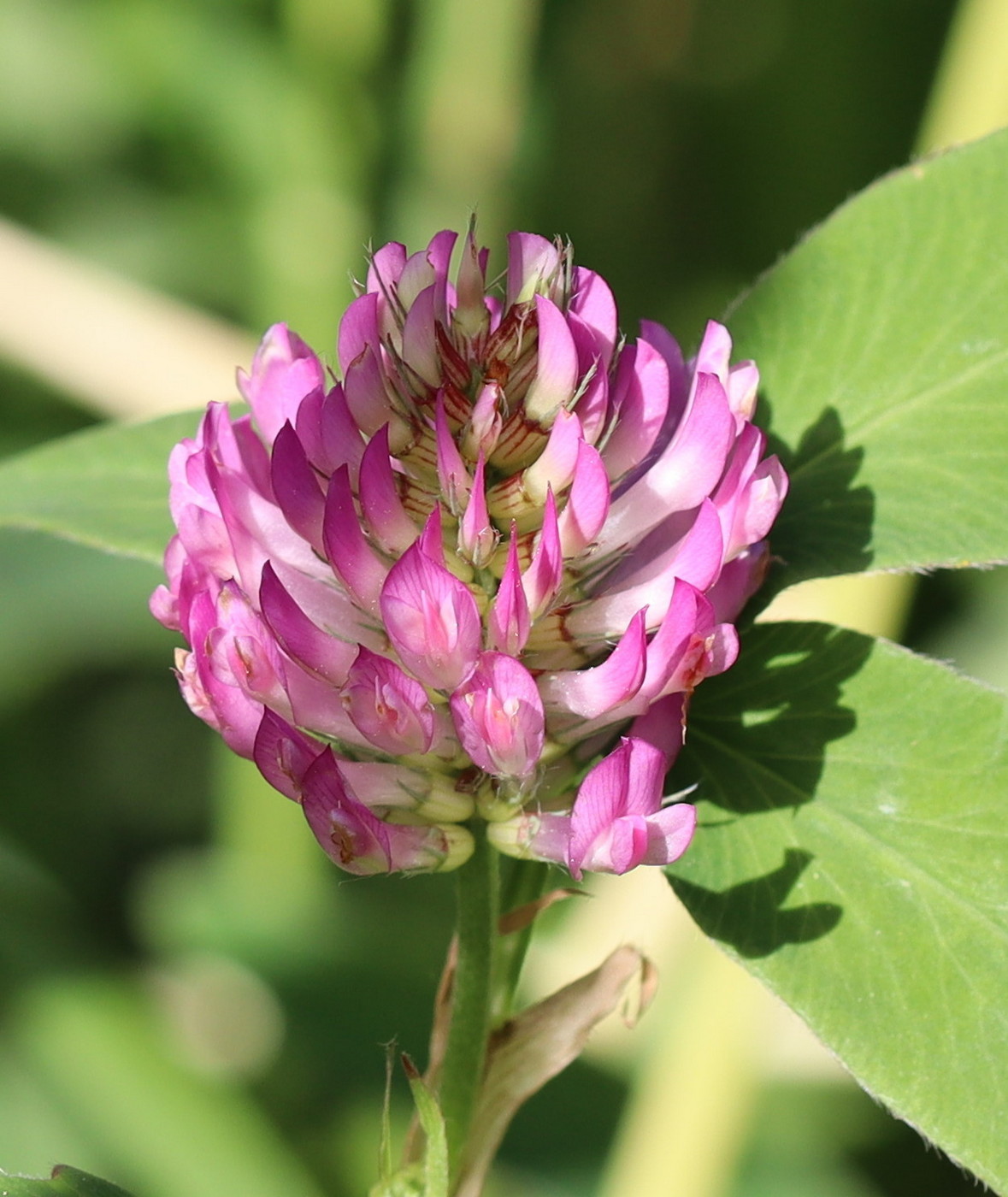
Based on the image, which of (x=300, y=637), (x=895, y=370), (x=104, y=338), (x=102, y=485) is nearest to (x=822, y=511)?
(x=895, y=370)

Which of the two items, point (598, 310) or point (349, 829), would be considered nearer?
point (349, 829)

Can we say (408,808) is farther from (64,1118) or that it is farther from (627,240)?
(627,240)

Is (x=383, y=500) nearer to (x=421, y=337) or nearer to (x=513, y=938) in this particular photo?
(x=421, y=337)

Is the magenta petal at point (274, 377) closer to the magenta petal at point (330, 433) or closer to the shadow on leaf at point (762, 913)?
the magenta petal at point (330, 433)

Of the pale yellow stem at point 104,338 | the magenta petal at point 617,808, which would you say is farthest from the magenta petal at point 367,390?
the pale yellow stem at point 104,338

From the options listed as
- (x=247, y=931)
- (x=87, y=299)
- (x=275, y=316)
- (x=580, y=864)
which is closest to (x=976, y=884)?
(x=580, y=864)

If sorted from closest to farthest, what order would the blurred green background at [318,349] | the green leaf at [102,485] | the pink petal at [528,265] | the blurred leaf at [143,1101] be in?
1. the pink petal at [528,265]
2. the green leaf at [102,485]
3. the blurred leaf at [143,1101]
4. the blurred green background at [318,349]
